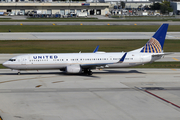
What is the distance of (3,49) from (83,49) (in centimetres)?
2009

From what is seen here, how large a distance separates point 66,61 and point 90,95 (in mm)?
12275

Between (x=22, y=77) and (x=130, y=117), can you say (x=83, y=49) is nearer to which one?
(x=22, y=77)

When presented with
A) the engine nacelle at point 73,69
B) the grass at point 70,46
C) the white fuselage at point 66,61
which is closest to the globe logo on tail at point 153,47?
the white fuselage at point 66,61

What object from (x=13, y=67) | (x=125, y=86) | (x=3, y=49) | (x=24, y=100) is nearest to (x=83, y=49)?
(x=3, y=49)

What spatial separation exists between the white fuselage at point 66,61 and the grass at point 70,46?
68.8ft

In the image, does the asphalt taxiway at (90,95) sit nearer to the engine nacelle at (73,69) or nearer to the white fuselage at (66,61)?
the engine nacelle at (73,69)

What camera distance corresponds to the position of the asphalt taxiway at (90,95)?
2739 cm

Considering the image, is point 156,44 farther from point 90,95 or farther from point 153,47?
point 90,95

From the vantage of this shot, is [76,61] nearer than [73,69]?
No

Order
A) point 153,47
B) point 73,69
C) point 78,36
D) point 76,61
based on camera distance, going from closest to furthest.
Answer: point 73,69 → point 76,61 → point 153,47 → point 78,36

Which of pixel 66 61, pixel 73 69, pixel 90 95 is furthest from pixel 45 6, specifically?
pixel 90 95

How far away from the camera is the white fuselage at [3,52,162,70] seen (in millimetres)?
44500

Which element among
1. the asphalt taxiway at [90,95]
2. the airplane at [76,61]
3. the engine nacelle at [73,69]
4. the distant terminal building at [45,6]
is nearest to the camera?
the asphalt taxiway at [90,95]

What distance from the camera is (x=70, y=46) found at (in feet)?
240
